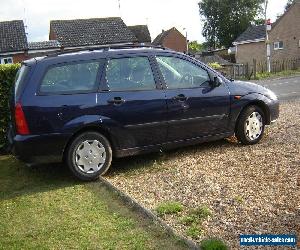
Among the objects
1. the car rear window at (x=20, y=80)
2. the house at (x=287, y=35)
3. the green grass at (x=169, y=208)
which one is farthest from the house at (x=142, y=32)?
the green grass at (x=169, y=208)

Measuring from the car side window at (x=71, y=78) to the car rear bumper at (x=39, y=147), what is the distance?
0.68 meters

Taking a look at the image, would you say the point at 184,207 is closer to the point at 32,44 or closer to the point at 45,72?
the point at 45,72

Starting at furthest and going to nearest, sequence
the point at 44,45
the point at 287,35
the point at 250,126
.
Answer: the point at 287,35, the point at 44,45, the point at 250,126

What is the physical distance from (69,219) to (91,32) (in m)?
42.0

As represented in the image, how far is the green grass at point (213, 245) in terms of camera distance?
381cm

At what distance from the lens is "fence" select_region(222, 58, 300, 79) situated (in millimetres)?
31297

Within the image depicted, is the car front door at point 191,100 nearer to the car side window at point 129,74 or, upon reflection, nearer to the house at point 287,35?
the car side window at point 129,74

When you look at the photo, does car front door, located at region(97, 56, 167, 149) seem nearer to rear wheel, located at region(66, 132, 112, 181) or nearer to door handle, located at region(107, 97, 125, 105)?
door handle, located at region(107, 97, 125, 105)

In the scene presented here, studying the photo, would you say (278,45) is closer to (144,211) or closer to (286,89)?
(286,89)

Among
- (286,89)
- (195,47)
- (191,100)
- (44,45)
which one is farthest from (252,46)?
(195,47)

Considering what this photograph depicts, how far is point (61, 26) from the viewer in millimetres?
46219

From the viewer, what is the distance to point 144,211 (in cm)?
488

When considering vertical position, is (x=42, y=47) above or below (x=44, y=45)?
below

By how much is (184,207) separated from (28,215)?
189 centimetres
